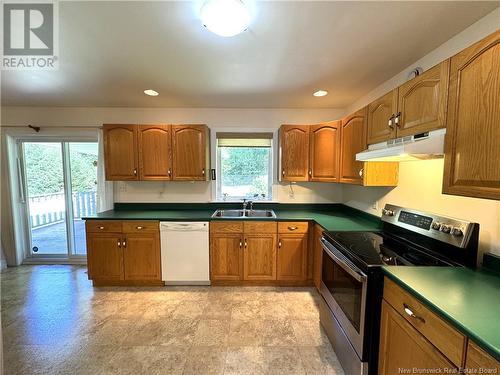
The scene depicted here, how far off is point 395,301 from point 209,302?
1.90 m

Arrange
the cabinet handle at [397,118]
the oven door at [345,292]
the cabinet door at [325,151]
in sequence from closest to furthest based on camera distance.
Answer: the oven door at [345,292], the cabinet handle at [397,118], the cabinet door at [325,151]

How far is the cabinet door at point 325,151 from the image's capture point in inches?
106

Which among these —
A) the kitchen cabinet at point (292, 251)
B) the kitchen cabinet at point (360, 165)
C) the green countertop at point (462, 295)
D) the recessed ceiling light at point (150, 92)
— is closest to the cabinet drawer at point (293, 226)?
the kitchen cabinet at point (292, 251)

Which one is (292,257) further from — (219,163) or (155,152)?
(155,152)

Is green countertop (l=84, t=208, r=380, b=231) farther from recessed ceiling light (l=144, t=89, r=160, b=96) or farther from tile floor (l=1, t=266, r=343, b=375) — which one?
recessed ceiling light (l=144, t=89, r=160, b=96)

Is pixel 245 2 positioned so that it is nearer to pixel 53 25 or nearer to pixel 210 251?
pixel 53 25

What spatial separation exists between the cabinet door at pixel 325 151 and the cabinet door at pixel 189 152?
1432 mm

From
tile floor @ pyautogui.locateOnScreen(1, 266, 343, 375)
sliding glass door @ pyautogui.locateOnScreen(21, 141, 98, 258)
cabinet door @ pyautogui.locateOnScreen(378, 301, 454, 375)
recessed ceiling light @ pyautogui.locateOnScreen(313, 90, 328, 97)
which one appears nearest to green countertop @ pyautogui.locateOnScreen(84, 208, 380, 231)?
sliding glass door @ pyautogui.locateOnScreen(21, 141, 98, 258)

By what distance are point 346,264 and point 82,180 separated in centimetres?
381

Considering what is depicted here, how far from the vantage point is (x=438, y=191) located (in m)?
1.68

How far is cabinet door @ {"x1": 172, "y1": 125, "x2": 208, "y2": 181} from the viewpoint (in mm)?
2914

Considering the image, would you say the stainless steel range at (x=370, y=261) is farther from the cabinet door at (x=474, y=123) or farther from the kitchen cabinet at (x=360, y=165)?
the cabinet door at (x=474, y=123)

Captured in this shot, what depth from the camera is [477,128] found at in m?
1.03

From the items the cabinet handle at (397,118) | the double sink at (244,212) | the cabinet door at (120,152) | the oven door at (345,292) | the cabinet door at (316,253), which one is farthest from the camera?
the double sink at (244,212)
